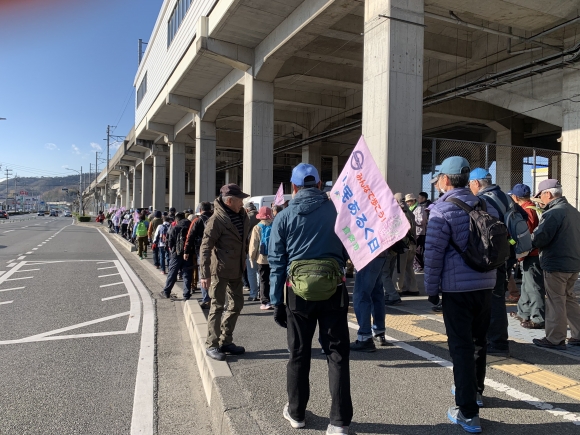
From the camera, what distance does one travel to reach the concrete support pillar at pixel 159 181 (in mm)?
36750

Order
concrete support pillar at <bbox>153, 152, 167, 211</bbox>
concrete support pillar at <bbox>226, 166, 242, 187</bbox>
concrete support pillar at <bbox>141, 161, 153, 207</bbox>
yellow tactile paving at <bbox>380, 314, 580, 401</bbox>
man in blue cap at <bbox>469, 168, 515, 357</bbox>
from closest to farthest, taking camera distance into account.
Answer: yellow tactile paving at <bbox>380, 314, 580, 401</bbox> < man in blue cap at <bbox>469, 168, 515, 357</bbox> < concrete support pillar at <bbox>153, 152, 167, 211</bbox> < concrete support pillar at <bbox>141, 161, 153, 207</bbox> < concrete support pillar at <bbox>226, 166, 242, 187</bbox>

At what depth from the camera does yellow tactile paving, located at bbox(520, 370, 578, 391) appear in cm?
384

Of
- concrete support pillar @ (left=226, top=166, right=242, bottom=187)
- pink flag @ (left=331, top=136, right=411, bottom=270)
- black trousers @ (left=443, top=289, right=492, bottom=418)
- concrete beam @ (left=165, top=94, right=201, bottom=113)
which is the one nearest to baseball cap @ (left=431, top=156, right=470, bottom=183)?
pink flag @ (left=331, top=136, right=411, bottom=270)

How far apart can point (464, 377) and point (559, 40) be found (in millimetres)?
15895

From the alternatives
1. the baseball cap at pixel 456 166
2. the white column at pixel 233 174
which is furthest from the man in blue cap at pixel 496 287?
the white column at pixel 233 174

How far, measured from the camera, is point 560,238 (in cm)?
490

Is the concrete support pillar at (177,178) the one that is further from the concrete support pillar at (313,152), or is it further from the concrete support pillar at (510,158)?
the concrete support pillar at (510,158)

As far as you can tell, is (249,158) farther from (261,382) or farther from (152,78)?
(152,78)

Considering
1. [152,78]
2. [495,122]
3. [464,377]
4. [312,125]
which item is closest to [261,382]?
[464,377]

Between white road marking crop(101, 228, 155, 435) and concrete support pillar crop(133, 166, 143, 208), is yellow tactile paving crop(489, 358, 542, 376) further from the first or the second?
concrete support pillar crop(133, 166, 143, 208)

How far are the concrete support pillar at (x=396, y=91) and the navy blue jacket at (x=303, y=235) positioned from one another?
22.6ft

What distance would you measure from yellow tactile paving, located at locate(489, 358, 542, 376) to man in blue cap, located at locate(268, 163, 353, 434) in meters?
2.10

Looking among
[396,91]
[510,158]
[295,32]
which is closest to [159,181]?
[295,32]

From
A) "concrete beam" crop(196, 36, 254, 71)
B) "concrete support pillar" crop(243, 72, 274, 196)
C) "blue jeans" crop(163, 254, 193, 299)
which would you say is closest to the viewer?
"blue jeans" crop(163, 254, 193, 299)
